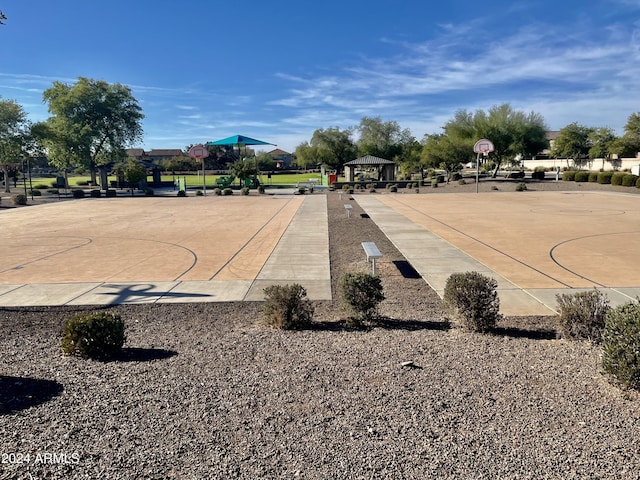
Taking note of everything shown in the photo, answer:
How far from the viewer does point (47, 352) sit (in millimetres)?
6039

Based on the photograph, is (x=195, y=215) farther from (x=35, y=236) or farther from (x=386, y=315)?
(x=386, y=315)

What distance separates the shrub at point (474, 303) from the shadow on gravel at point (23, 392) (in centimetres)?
531

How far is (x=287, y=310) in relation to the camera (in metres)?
6.98

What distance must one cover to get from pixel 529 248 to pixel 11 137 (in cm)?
6106

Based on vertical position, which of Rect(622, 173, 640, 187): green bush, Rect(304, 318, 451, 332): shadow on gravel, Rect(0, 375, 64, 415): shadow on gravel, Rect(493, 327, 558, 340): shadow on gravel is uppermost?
Rect(622, 173, 640, 187): green bush

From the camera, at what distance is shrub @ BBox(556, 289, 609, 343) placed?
20.3 ft

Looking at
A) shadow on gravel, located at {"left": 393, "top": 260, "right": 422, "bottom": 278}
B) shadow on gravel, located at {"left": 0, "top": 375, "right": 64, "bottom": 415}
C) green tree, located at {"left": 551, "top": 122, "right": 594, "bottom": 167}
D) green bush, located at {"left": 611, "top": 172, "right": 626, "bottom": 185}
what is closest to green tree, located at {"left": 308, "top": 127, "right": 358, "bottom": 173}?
green tree, located at {"left": 551, "top": 122, "right": 594, "bottom": 167}

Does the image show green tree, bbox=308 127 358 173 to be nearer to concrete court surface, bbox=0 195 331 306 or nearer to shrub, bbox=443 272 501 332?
concrete court surface, bbox=0 195 331 306

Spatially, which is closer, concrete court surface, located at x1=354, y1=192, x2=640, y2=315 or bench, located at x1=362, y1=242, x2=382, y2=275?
concrete court surface, located at x1=354, y1=192, x2=640, y2=315

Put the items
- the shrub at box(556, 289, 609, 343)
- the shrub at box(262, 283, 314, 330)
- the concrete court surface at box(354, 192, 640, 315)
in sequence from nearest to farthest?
the shrub at box(556, 289, 609, 343) → the shrub at box(262, 283, 314, 330) → the concrete court surface at box(354, 192, 640, 315)

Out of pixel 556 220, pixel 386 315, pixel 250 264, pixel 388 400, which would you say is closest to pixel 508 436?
pixel 388 400

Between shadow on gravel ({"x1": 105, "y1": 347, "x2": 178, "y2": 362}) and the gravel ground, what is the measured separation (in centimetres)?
3

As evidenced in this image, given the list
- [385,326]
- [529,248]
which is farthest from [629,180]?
[385,326]

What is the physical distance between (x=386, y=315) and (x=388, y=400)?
3.38 m
